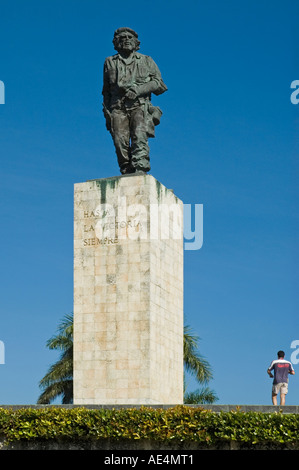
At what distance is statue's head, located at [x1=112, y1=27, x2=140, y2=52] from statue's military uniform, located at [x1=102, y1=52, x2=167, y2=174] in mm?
231

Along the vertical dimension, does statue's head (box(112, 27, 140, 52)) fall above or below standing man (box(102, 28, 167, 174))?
above

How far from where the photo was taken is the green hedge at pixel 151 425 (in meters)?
17.5

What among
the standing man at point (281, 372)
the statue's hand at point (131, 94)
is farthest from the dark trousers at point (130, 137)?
the standing man at point (281, 372)

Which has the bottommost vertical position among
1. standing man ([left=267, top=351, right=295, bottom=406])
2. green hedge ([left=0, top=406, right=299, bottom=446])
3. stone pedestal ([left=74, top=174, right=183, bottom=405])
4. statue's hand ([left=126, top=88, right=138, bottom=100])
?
green hedge ([left=0, top=406, right=299, bottom=446])

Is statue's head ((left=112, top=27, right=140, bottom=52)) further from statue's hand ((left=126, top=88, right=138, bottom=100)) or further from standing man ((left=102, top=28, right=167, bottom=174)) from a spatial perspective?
statue's hand ((left=126, top=88, right=138, bottom=100))

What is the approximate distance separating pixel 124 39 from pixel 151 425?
428 inches

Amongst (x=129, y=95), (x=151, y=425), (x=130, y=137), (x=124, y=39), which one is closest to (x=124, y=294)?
(x=130, y=137)

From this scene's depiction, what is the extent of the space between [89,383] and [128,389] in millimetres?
1081

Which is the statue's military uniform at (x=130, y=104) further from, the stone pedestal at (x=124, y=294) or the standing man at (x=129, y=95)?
the stone pedestal at (x=124, y=294)

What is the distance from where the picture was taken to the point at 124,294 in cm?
2350

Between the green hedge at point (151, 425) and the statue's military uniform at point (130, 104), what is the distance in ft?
25.4

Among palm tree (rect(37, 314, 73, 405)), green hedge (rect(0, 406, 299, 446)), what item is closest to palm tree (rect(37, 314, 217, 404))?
palm tree (rect(37, 314, 73, 405))

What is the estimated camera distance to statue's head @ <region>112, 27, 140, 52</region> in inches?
989
